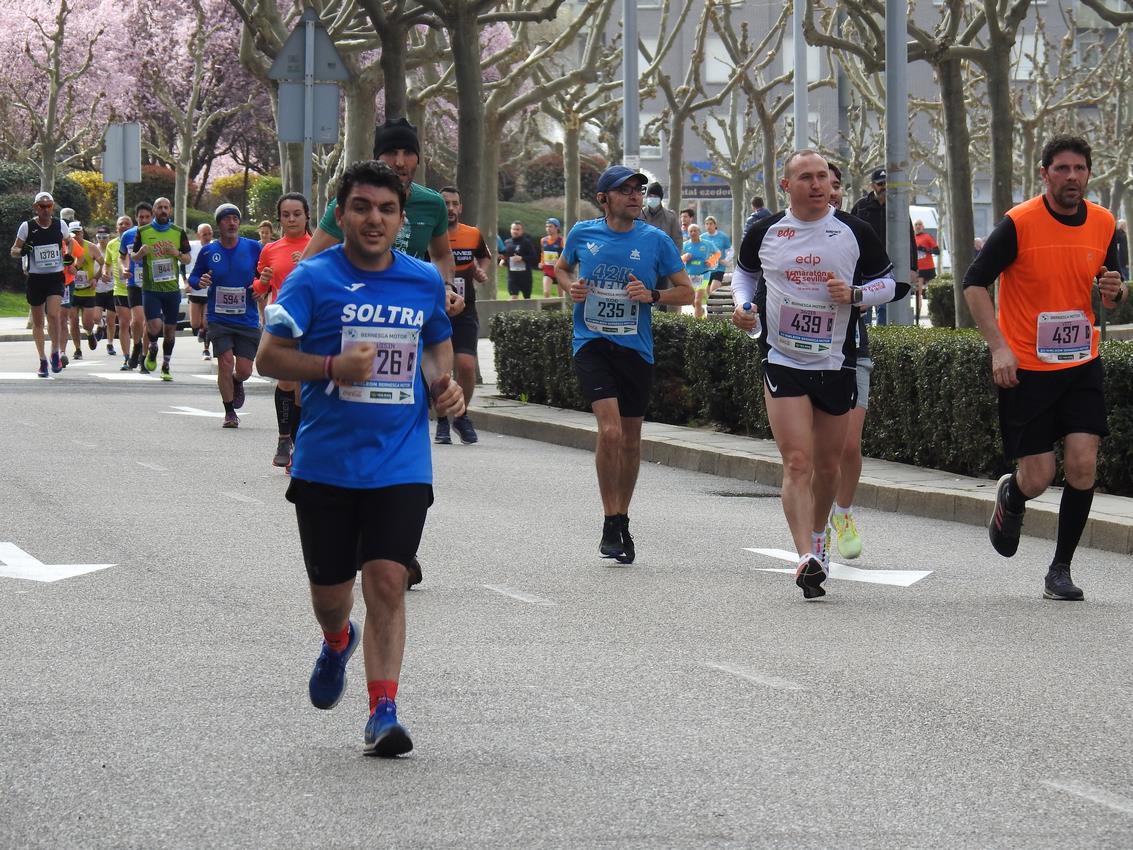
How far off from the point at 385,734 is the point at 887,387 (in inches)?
332

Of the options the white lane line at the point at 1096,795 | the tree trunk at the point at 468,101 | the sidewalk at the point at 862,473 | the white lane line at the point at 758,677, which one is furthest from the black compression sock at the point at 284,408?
the white lane line at the point at 1096,795

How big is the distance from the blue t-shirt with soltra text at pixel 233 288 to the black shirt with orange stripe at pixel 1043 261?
29.1ft

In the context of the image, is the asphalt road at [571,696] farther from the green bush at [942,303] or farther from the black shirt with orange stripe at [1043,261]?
the green bush at [942,303]

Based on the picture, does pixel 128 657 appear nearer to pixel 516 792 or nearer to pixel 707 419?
pixel 516 792

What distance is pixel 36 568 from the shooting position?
923cm

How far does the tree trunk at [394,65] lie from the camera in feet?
72.6

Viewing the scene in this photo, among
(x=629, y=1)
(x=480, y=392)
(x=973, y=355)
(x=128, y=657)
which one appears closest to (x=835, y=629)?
(x=128, y=657)

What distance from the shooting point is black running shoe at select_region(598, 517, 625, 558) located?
9.66 metres

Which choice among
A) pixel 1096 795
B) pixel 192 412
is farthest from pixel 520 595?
pixel 192 412

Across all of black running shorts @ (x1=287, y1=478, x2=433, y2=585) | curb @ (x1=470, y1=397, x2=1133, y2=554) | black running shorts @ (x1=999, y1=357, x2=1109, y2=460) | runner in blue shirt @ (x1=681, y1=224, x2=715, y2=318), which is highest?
runner in blue shirt @ (x1=681, y1=224, x2=715, y2=318)

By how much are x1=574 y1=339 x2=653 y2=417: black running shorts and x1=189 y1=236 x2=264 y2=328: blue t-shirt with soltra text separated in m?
6.93

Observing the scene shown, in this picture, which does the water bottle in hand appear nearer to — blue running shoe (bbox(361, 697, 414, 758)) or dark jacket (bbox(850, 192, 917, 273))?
blue running shoe (bbox(361, 697, 414, 758))

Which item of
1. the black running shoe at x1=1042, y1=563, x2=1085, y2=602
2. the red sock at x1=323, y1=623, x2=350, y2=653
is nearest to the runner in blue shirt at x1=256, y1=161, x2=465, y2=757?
the red sock at x1=323, y1=623, x2=350, y2=653

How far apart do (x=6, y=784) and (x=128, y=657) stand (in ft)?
6.02
